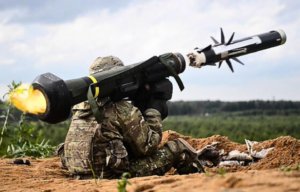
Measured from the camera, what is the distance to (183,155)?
591cm

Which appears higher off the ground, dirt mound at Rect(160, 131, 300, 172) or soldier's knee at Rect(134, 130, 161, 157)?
soldier's knee at Rect(134, 130, 161, 157)

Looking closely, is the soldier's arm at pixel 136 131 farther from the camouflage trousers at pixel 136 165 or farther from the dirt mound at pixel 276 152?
the dirt mound at pixel 276 152

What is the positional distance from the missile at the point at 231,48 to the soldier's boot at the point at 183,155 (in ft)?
4.96

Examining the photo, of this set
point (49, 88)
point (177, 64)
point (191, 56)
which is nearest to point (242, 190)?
point (49, 88)

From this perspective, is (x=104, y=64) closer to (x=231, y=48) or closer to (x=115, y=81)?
(x=115, y=81)

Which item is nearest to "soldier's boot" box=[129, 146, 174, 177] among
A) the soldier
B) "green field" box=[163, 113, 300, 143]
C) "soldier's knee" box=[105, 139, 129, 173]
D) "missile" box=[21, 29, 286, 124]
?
the soldier

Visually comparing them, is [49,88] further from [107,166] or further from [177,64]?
[177,64]

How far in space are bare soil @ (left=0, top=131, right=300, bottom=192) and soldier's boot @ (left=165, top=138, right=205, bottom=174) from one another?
1.28ft

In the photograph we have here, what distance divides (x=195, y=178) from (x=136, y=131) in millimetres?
1649

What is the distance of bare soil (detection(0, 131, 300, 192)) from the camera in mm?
3244

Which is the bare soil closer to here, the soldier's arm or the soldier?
the soldier

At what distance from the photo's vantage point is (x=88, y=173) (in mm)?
5543

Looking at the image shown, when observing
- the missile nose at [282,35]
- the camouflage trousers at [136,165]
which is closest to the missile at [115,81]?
the camouflage trousers at [136,165]

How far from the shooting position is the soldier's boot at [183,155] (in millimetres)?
5898
